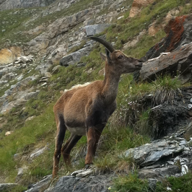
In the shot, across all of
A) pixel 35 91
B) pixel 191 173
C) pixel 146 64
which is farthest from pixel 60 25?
pixel 191 173

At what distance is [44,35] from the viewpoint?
3491cm

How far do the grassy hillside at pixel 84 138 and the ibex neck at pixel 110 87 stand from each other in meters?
0.90

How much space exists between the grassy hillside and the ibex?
19.0 inches

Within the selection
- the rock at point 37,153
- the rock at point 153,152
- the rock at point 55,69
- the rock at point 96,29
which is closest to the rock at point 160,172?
the rock at point 153,152

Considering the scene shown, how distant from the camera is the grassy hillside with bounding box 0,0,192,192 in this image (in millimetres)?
5793

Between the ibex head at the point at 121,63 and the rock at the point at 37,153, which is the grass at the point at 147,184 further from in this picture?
the rock at the point at 37,153

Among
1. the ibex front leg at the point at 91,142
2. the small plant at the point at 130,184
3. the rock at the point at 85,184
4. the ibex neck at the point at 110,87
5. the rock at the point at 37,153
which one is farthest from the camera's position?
the rock at the point at 37,153

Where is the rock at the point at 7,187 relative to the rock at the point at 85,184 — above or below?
below

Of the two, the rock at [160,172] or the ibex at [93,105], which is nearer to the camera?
the rock at [160,172]

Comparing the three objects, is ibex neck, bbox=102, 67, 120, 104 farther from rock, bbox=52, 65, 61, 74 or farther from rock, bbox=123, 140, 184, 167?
rock, bbox=52, 65, 61, 74

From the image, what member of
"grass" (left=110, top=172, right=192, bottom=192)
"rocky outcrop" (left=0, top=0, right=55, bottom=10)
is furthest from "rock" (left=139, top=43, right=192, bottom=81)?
"rocky outcrop" (left=0, top=0, right=55, bottom=10)

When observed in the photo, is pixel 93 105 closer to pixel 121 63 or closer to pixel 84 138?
pixel 121 63

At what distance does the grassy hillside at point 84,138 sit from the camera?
5793mm

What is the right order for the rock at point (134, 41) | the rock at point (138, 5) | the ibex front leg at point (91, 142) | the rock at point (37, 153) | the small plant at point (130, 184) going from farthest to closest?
1. the rock at point (138, 5)
2. the rock at point (134, 41)
3. the rock at point (37, 153)
4. the ibex front leg at point (91, 142)
5. the small plant at point (130, 184)
